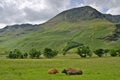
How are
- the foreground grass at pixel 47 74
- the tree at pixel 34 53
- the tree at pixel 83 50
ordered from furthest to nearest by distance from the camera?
1. the tree at pixel 34 53
2. the tree at pixel 83 50
3. the foreground grass at pixel 47 74

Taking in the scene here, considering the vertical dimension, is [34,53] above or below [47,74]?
above

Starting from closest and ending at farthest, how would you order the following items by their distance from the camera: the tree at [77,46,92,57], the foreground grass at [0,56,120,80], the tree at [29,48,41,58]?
1. the foreground grass at [0,56,120,80]
2. the tree at [77,46,92,57]
3. the tree at [29,48,41,58]

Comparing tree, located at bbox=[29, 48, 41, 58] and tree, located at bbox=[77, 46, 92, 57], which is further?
tree, located at bbox=[29, 48, 41, 58]

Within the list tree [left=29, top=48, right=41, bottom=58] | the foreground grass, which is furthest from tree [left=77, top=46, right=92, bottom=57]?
the foreground grass

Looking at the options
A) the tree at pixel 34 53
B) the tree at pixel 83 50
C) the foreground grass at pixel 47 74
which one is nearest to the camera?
the foreground grass at pixel 47 74

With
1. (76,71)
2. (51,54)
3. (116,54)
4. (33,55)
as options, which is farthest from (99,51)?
(76,71)

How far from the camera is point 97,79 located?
120 feet

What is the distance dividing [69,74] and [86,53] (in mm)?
110005

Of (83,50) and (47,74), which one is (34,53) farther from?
(47,74)

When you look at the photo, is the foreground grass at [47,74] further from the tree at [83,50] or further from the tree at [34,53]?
the tree at [34,53]

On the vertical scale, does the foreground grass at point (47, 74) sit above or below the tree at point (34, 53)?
below

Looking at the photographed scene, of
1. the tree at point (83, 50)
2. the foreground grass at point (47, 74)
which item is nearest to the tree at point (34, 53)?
the tree at point (83, 50)

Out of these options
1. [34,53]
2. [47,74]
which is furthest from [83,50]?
[47,74]

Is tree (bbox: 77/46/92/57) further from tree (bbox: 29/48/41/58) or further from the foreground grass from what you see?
the foreground grass
